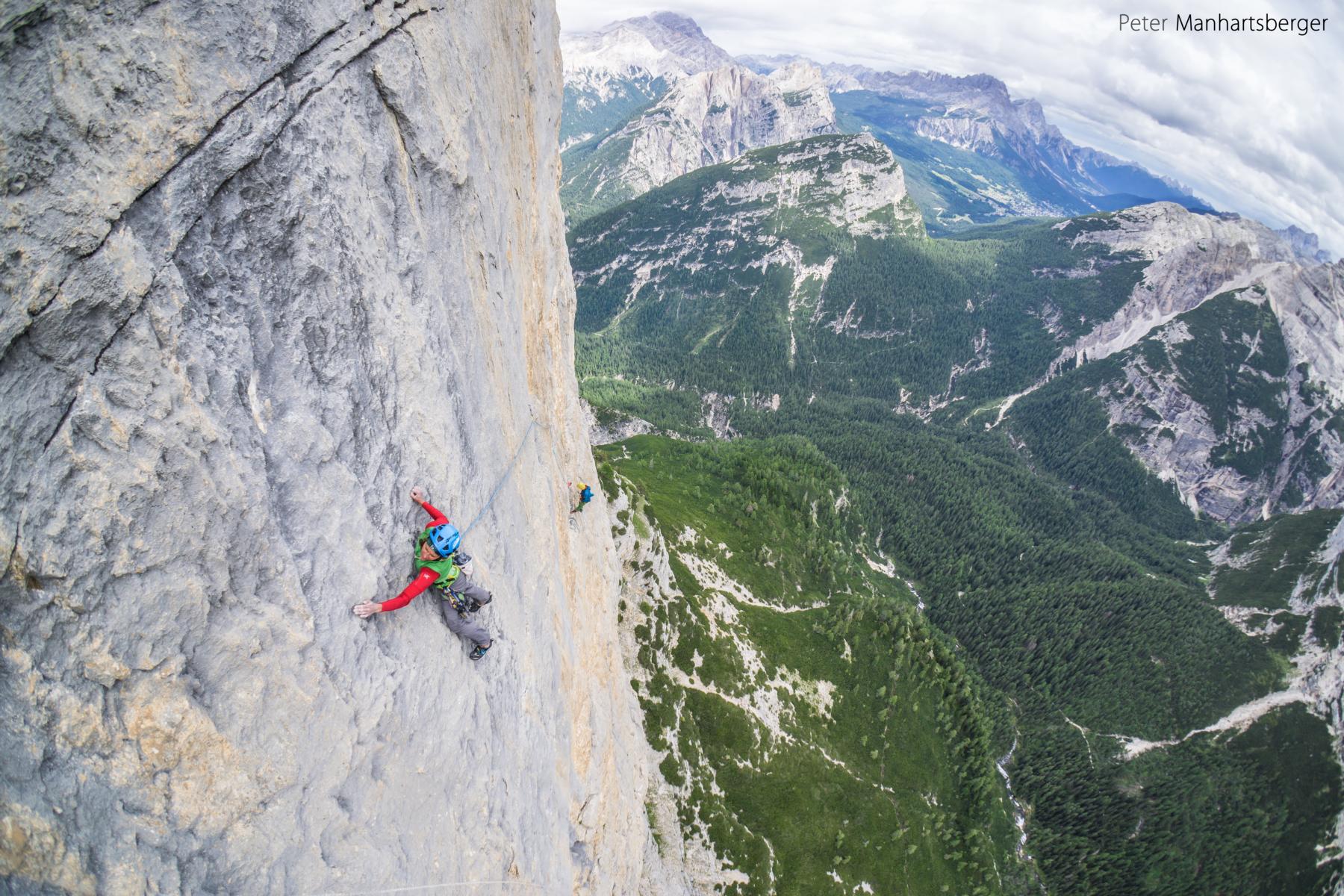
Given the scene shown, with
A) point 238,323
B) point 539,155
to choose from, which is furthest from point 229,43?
point 539,155

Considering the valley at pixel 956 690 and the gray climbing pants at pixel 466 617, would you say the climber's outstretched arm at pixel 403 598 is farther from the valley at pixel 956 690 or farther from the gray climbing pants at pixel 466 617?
the valley at pixel 956 690

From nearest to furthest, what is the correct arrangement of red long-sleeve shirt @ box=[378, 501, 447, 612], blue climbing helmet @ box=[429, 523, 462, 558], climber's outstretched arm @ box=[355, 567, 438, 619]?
climber's outstretched arm @ box=[355, 567, 438, 619], red long-sleeve shirt @ box=[378, 501, 447, 612], blue climbing helmet @ box=[429, 523, 462, 558]

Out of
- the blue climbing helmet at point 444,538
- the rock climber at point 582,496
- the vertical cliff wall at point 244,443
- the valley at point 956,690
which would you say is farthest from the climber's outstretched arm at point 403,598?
the valley at point 956,690

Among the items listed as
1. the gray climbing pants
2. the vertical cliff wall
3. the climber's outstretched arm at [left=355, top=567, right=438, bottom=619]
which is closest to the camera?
the vertical cliff wall

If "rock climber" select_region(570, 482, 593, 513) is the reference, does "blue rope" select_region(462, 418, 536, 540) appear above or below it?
above

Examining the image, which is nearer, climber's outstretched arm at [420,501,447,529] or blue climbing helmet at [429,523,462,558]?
blue climbing helmet at [429,523,462,558]

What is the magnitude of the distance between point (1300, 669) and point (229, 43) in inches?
7729

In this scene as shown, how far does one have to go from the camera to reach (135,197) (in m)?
9.41

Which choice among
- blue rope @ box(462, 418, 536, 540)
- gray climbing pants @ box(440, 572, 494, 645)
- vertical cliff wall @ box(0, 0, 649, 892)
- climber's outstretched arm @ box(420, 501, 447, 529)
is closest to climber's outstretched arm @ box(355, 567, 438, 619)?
vertical cliff wall @ box(0, 0, 649, 892)

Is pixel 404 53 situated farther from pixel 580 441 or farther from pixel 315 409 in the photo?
pixel 580 441

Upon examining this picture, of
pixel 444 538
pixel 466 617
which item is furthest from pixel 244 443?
pixel 466 617

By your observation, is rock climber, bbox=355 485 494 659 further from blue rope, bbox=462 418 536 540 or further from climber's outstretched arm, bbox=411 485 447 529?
blue rope, bbox=462 418 536 540

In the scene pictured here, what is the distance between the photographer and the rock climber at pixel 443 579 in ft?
47.1

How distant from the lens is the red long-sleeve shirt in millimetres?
14164
